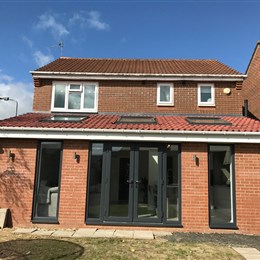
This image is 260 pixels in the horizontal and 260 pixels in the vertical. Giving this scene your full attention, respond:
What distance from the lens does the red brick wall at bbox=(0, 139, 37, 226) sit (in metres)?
8.74

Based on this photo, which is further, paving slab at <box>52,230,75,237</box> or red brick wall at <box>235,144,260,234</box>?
red brick wall at <box>235,144,260,234</box>

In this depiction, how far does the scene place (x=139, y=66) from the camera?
15695mm

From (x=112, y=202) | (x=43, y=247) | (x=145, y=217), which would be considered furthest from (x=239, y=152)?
(x=43, y=247)

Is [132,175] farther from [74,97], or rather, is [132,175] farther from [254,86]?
[254,86]

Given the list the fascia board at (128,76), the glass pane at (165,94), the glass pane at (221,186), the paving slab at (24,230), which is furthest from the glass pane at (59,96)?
the glass pane at (221,186)

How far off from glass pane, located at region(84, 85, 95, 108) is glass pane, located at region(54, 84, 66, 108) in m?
1.04

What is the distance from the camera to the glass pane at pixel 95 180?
8.79 m

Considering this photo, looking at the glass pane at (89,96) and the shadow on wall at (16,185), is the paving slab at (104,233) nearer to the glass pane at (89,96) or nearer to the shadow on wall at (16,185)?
the shadow on wall at (16,185)

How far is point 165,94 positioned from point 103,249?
853 cm

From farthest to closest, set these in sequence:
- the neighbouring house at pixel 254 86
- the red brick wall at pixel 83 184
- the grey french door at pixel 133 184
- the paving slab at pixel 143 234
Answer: the neighbouring house at pixel 254 86 → the grey french door at pixel 133 184 → the red brick wall at pixel 83 184 → the paving slab at pixel 143 234

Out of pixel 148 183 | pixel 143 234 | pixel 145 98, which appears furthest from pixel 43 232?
pixel 145 98

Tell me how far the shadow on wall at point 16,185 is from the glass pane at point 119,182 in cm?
256

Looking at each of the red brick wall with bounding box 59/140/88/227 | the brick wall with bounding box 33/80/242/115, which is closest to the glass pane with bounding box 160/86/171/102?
the brick wall with bounding box 33/80/242/115

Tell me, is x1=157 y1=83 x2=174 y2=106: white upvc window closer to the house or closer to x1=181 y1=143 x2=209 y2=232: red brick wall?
the house
